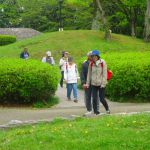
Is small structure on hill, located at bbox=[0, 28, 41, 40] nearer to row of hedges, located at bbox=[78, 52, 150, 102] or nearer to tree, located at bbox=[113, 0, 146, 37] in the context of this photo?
tree, located at bbox=[113, 0, 146, 37]

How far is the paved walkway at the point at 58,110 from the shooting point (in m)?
14.8

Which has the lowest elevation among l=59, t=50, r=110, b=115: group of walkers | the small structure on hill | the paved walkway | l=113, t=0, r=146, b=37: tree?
the paved walkway

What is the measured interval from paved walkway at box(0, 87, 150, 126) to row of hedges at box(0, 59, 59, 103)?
67 centimetres

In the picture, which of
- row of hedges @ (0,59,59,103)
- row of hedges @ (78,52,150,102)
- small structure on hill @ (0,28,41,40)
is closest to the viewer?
row of hedges @ (0,59,59,103)

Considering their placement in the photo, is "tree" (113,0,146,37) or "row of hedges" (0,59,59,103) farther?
"tree" (113,0,146,37)

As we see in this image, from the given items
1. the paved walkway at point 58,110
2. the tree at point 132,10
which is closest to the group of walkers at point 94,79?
the paved walkway at point 58,110

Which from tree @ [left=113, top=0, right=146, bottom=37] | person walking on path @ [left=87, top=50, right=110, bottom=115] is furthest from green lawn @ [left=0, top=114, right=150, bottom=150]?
tree @ [left=113, top=0, right=146, bottom=37]

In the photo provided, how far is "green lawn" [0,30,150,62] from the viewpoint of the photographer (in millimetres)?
35438

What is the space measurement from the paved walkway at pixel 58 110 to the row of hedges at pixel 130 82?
21.3 inches

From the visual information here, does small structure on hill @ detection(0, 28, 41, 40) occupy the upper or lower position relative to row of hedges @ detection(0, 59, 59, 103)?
upper

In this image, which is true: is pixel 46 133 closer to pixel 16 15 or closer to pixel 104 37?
pixel 104 37

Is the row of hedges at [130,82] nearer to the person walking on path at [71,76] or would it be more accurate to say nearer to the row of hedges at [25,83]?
the person walking on path at [71,76]

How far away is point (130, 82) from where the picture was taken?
18062mm

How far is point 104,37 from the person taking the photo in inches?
1513
